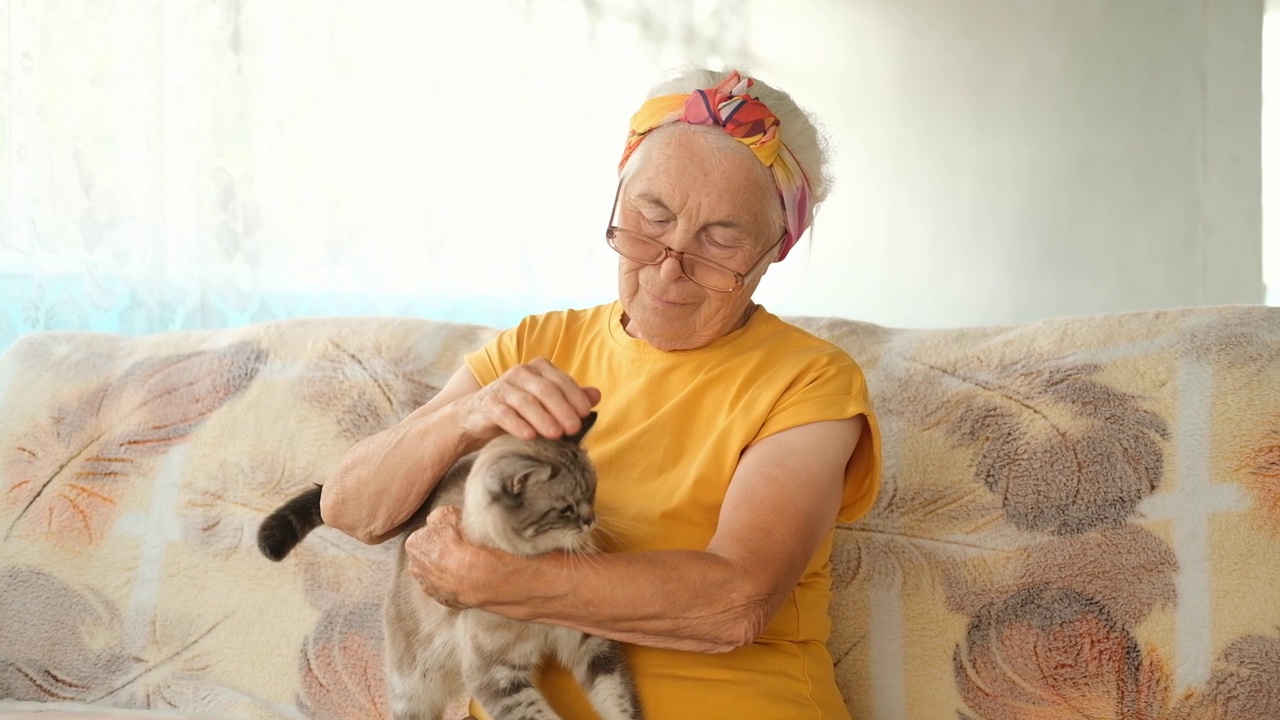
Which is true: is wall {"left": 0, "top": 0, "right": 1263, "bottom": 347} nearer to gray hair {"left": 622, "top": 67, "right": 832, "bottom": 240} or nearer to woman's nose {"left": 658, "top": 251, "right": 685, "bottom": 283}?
gray hair {"left": 622, "top": 67, "right": 832, "bottom": 240}

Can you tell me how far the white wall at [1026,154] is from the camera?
3975 mm

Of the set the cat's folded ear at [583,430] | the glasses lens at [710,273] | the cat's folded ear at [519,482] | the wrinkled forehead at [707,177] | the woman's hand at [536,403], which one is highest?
the wrinkled forehead at [707,177]

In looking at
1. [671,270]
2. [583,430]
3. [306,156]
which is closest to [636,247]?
[671,270]

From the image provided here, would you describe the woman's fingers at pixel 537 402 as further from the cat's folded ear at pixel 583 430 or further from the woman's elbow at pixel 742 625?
the woman's elbow at pixel 742 625

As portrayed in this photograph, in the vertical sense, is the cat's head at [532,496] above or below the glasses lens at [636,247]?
below

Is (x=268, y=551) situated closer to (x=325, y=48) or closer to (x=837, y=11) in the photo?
(x=325, y=48)

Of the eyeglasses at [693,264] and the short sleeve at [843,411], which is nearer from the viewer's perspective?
the short sleeve at [843,411]

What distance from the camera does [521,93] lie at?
133 inches

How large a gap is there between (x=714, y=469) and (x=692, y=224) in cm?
34

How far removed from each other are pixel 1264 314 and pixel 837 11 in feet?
10.3

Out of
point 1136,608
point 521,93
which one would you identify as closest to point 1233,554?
point 1136,608

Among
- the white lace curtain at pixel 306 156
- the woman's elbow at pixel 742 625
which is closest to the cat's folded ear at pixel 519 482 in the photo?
the woman's elbow at pixel 742 625

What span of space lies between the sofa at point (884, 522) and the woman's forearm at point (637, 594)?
480 millimetres

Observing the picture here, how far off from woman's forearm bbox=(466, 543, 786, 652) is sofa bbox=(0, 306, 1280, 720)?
48cm
